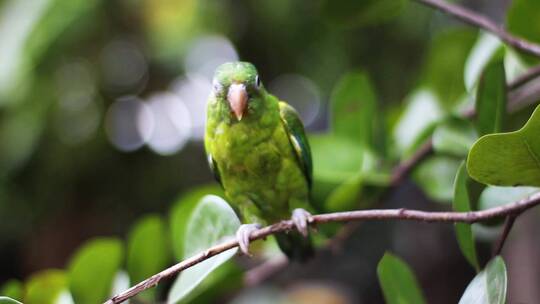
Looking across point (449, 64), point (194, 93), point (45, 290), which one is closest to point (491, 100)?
point (449, 64)

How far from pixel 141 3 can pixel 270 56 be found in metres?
0.49

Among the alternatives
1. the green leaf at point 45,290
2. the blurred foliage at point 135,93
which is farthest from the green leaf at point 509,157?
the green leaf at point 45,290

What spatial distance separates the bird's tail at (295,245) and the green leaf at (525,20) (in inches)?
18.4

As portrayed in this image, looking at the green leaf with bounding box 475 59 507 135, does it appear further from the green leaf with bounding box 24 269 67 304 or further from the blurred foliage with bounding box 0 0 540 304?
the green leaf with bounding box 24 269 67 304

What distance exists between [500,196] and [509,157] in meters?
0.15

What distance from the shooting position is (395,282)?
26.9 inches

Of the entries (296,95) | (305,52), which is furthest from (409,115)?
(296,95)

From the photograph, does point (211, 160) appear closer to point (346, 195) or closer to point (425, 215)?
point (346, 195)

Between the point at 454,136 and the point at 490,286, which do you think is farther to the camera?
the point at 454,136

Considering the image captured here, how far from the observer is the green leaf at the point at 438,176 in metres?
0.93

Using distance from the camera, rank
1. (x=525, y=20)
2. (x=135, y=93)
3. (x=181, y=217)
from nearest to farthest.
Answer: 1. (x=525, y=20)
2. (x=181, y=217)
3. (x=135, y=93)

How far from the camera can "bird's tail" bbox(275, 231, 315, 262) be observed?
1.00 meters

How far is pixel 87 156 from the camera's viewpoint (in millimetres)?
2018

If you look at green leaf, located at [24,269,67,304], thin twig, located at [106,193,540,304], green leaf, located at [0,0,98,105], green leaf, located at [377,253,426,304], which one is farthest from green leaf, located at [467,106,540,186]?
green leaf, located at [0,0,98,105]
